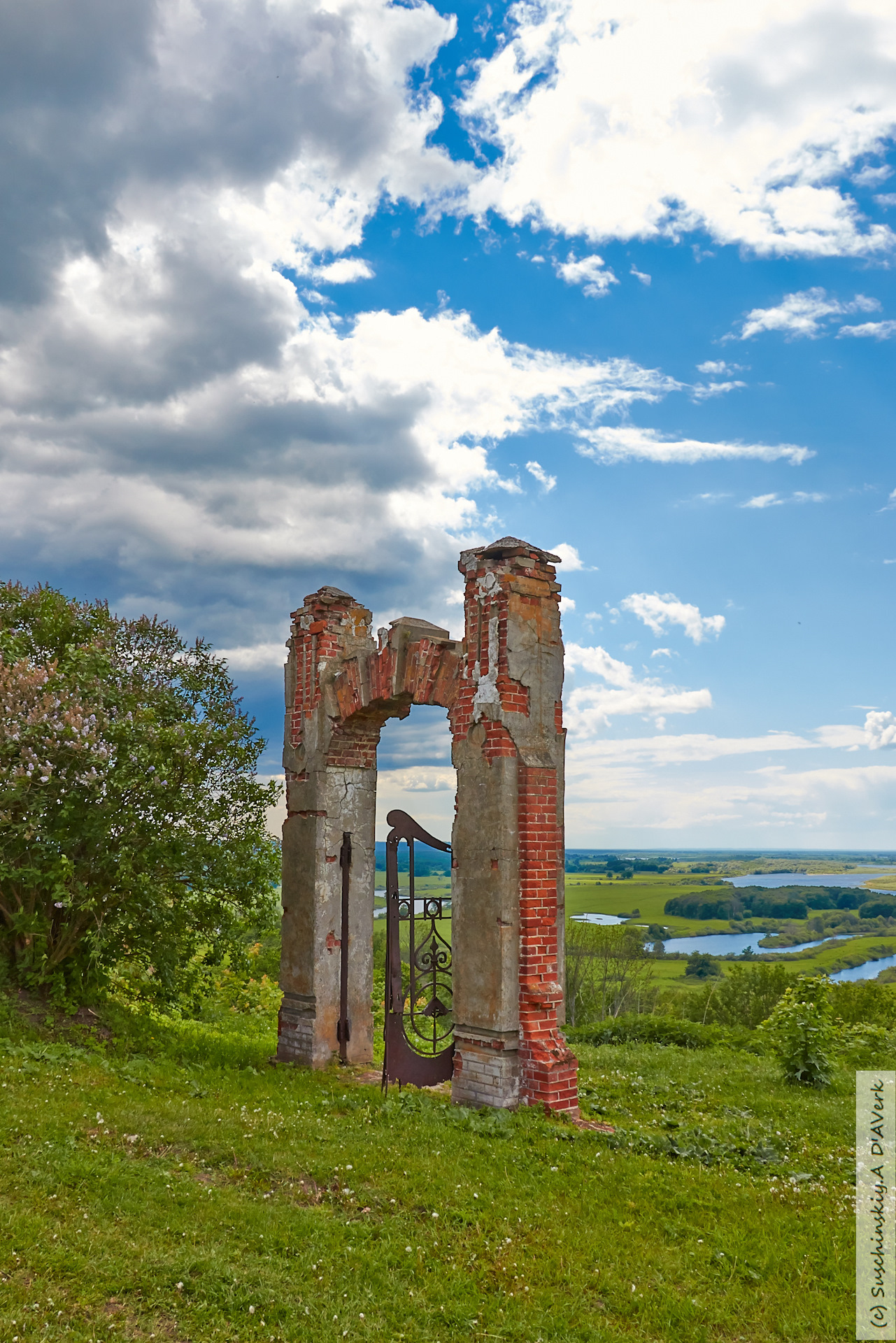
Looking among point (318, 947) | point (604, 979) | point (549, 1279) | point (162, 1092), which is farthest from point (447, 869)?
point (604, 979)

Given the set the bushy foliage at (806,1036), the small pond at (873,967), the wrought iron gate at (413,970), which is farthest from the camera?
the small pond at (873,967)

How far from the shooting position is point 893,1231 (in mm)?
5172

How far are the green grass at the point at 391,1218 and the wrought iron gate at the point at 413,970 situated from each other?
483 millimetres

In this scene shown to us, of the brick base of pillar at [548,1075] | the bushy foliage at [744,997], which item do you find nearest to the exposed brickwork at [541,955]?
the brick base of pillar at [548,1075]

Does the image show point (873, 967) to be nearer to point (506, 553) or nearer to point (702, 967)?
point (702, 967)

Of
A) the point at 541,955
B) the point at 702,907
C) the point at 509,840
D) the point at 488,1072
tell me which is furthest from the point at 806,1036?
the point at 702,907

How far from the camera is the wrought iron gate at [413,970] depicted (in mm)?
8195

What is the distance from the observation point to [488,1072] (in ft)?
24.9

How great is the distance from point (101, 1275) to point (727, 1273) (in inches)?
133

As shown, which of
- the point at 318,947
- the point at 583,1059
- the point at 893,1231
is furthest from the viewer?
the point at 583,1059

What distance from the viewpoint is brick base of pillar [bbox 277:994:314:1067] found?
9508mm

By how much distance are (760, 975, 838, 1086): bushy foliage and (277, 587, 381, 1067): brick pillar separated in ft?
15.9

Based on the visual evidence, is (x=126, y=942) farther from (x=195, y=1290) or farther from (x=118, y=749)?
(x=195, y=1290)

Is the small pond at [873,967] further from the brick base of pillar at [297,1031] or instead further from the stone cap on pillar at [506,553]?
the stone cap on pillar at [506,553]
